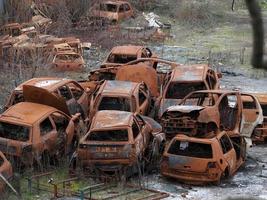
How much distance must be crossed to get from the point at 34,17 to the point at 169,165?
1756 centimetres

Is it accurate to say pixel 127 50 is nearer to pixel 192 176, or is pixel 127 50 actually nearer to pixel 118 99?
pixel 118 99

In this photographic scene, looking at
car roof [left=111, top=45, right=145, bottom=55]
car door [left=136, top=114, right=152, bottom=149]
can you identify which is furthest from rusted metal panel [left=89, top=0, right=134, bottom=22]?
car door [left=136, top=114, right=152, bottom=149]

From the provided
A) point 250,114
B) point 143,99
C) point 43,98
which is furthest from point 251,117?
point 43,98

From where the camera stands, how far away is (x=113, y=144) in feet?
33.4

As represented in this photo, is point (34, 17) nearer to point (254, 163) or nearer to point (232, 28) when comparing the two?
point (232, 28)

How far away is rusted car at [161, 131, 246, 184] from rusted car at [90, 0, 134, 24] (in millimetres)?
18016

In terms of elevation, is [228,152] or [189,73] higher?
[189,73]

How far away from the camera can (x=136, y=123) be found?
10.9 metres

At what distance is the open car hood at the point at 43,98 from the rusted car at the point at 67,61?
810cm

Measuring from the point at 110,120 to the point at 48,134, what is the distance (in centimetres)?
125

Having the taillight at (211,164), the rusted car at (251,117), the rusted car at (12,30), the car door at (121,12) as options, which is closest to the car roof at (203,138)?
the taillight at (211,164)

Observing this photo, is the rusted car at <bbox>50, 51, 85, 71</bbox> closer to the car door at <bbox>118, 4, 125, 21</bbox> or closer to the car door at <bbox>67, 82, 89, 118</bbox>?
the car door at <bbox>67, 82, 89, 118</bbox>

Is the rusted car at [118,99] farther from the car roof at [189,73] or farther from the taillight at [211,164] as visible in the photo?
the taillight at [211,164]

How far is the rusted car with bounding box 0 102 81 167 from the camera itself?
1055 cm
